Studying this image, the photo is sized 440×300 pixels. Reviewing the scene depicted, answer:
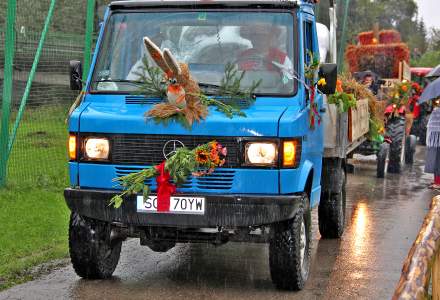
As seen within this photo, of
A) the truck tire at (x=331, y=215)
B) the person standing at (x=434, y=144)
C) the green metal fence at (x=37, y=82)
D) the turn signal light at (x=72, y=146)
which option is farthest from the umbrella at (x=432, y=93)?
the turn signal light at (x=72, y=146)

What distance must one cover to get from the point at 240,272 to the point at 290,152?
1.67 meters

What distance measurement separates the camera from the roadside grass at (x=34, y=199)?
342 inches

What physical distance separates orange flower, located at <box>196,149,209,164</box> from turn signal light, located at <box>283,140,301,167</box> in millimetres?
591

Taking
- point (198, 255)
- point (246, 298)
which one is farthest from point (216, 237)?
point (198, 255)

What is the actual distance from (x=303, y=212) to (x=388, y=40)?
20981 millimetres

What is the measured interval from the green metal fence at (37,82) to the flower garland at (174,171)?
4.76 meters

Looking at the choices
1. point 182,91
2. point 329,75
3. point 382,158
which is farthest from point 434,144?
point 182,91

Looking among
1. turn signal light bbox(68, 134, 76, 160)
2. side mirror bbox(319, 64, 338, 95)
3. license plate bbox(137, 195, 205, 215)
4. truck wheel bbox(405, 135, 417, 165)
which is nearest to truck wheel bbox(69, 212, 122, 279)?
turn signal light bbox(68, 134, 76, 160)

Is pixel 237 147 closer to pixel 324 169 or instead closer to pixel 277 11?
pixel 277 11

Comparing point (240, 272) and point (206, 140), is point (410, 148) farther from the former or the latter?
point (206, 140)

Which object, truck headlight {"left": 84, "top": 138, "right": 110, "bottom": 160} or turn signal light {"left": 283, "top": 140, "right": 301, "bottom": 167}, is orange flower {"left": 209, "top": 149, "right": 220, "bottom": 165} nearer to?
turn signal light {"left": 283, "top": 140, "right": 301, "bottom": 167}

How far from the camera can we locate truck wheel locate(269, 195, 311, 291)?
24.6 feet

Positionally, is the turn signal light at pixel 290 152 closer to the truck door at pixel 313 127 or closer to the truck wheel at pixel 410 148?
the truck door at pixel 313 127

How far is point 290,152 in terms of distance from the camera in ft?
24.0
